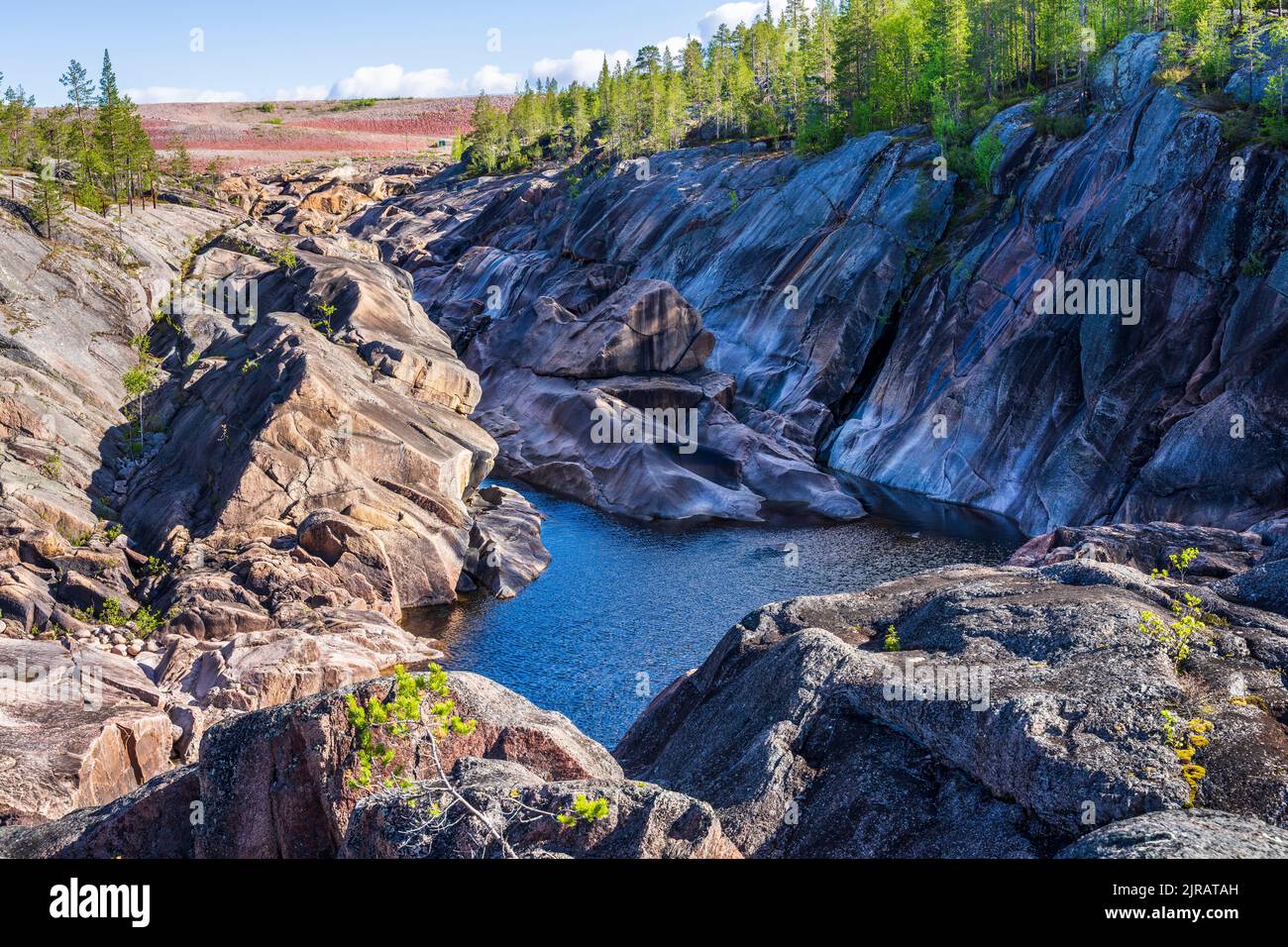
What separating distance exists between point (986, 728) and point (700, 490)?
147 feet

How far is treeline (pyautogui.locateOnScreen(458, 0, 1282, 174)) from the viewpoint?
7038 centimetres

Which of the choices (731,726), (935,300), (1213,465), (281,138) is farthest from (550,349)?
(281,138)

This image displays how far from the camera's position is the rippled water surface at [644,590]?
116ft

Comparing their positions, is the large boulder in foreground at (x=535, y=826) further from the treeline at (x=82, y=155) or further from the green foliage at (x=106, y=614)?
the treeline at (x=82, y=155)

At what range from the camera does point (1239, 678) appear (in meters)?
14.3

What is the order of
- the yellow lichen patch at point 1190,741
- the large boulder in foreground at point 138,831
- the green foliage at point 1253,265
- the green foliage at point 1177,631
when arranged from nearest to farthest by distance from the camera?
1. the yellow lichen patch at point 1190,741
2. the large boulder in foreground at point 138,831
3. the green foliage at point 1177,631
4. the green foliage at point 1253,265

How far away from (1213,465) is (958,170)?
40158 millimetres

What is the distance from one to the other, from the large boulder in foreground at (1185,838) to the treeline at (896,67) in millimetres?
57079

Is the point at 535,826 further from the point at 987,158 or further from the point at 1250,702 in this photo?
the point at 987,158

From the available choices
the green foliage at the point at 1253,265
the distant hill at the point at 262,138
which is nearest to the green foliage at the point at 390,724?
the green foliage at the point at 1253,265

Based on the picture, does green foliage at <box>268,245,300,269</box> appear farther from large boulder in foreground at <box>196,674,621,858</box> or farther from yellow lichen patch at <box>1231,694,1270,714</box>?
yellow lichen patch at <box>1231,694,1270,714</box>

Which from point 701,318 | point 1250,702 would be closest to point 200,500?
point 1250,702

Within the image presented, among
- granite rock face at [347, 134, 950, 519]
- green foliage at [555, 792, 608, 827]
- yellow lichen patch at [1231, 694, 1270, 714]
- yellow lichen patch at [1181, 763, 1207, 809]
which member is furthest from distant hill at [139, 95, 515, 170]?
yellow lichen patch at [1181, 763, 1207, 809]
